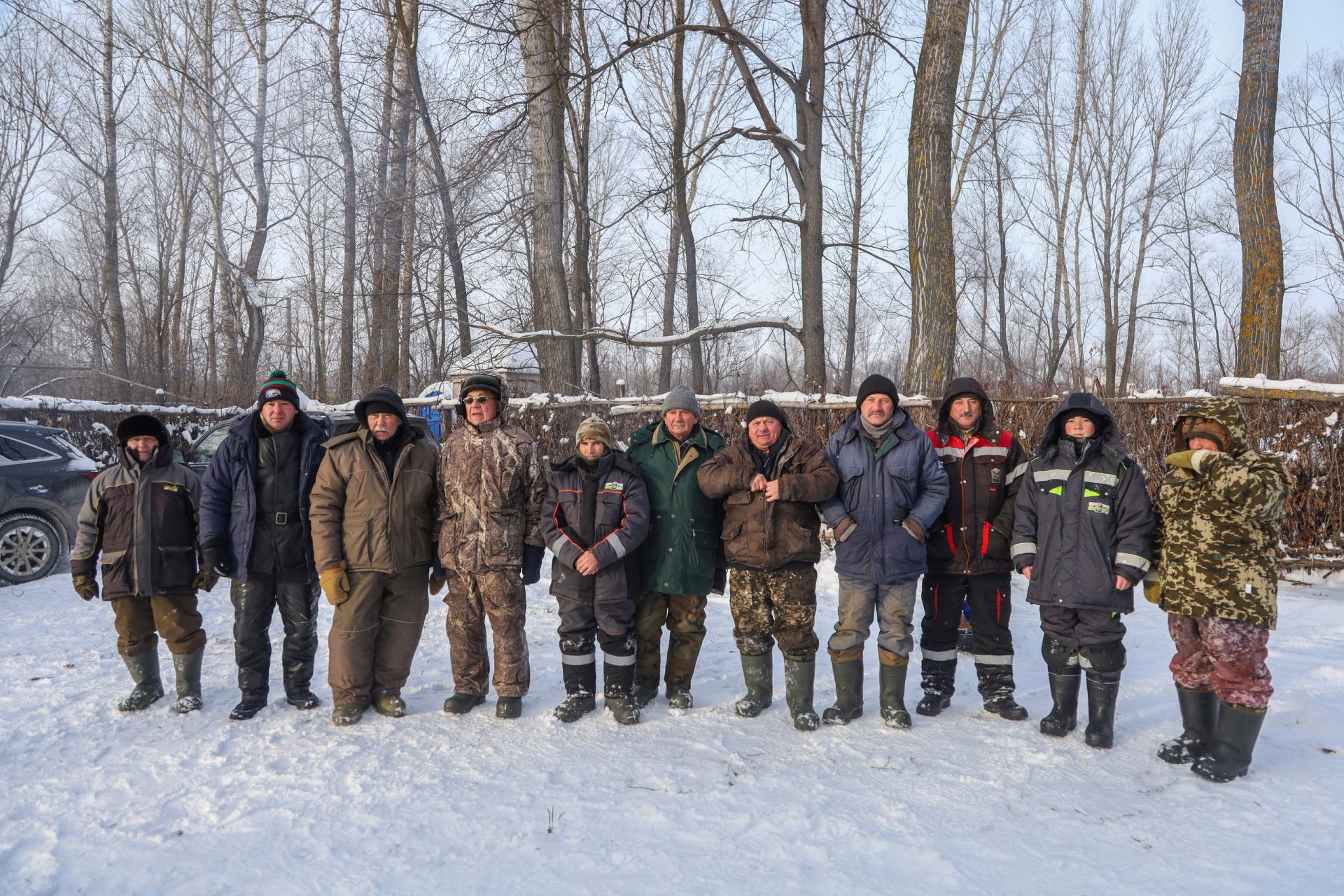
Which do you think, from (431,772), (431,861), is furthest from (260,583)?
(431,861)

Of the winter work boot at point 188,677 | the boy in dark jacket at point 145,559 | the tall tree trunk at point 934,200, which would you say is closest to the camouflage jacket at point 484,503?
the boy in dark jacket at point 145,559

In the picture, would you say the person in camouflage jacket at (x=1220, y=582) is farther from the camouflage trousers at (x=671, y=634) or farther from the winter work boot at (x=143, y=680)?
the winter work boot at (x=143, y=680)

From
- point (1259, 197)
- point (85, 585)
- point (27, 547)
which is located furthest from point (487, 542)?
point (1259, 197)

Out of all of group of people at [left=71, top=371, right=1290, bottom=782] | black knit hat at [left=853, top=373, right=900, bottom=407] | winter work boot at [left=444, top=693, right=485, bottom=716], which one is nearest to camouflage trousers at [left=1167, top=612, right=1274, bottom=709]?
group of people at [left=71, top=371, right=1290, bottom=782]

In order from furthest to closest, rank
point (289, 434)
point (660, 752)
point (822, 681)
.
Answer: point (822, 681)
point (289, 434)
point (660, 752)

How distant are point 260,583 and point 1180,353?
1693 inches

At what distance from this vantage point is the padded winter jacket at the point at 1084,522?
3.82 metres

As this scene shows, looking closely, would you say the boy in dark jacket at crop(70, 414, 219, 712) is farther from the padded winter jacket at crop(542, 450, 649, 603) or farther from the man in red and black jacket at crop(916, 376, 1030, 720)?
the man in red and black jacket at crop(916, 376, 1030, 720)

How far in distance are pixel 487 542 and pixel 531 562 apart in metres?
0.27

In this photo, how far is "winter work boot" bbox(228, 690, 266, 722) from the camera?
4.19 meters

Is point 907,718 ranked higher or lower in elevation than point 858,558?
lower

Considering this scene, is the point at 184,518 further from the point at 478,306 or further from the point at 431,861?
the point at 478,306

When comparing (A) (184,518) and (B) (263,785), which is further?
(A) (184,518)

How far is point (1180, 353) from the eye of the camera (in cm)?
3762
